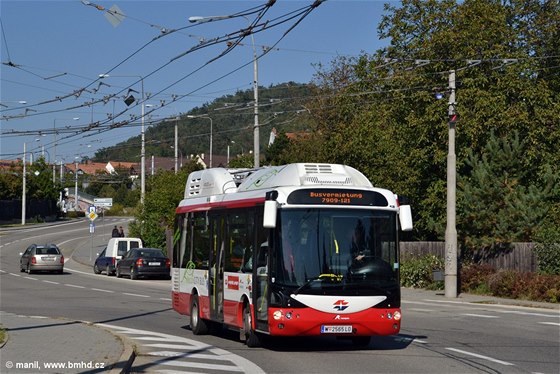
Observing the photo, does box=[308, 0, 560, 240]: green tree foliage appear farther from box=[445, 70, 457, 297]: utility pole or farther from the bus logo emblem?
the bus logo emblem

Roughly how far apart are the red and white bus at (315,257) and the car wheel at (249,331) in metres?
0.02

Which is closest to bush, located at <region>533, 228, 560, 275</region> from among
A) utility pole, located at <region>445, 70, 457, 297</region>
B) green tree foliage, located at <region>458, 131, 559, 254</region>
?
green tree foliage, located at <region>458, 131, 559, 254</region>

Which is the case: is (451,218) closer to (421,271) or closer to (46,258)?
(421,271)

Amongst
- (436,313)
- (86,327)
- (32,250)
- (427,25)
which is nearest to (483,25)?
(427,25)

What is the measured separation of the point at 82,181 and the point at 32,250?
97557mm

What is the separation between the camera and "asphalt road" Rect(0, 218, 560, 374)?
46.1 feet

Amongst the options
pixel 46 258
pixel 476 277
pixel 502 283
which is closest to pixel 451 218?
pixel 502 283

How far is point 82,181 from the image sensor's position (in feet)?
478

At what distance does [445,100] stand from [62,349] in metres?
29.5

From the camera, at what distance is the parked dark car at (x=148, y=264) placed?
44.2 metres

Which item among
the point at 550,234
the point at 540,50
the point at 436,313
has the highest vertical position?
the point at 540,50

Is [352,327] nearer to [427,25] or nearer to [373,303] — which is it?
[373,303]

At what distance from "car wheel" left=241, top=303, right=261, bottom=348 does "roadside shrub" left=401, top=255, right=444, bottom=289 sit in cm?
2039

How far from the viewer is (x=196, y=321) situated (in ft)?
63.7
